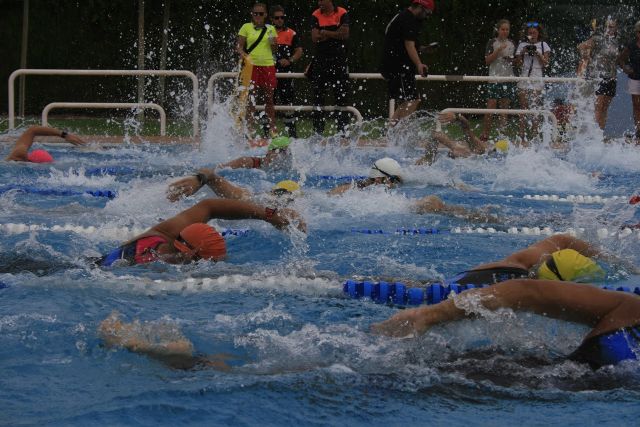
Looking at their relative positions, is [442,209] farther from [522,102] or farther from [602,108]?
[602,108]

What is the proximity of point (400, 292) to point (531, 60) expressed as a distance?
7.96 metres

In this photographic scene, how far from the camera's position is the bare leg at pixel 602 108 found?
40.5 ft

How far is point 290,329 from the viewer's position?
4512 millimetres

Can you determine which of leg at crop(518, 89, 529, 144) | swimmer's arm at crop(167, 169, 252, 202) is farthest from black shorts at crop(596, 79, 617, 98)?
swimmer's arm at crop(167, 169, 252, 202)

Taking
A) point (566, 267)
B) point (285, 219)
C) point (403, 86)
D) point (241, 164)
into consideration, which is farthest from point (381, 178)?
point (566, 267)

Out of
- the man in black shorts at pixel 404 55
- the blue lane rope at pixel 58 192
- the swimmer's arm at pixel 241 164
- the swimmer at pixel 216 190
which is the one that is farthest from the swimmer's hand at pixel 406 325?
the man in black shorts at pixel 404 55

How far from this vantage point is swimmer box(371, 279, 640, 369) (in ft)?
11.5

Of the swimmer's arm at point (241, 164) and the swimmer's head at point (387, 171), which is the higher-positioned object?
the swimmer's head at point (387, 171)

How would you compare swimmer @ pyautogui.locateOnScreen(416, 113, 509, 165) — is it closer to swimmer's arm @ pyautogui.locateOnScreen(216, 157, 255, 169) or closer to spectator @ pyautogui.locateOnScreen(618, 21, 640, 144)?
swimmer's arm @ pyautogui.locateOnScreen(216, 157, 255, 169)

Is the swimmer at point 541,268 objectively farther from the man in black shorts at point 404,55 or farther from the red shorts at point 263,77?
the red shorts at point 263,77

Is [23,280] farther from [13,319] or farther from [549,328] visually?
[549,328]

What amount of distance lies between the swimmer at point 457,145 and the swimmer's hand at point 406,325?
17.9ft

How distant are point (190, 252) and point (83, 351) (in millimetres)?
1254

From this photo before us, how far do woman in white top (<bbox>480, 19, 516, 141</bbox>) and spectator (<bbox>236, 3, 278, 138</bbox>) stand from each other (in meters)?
2.74
